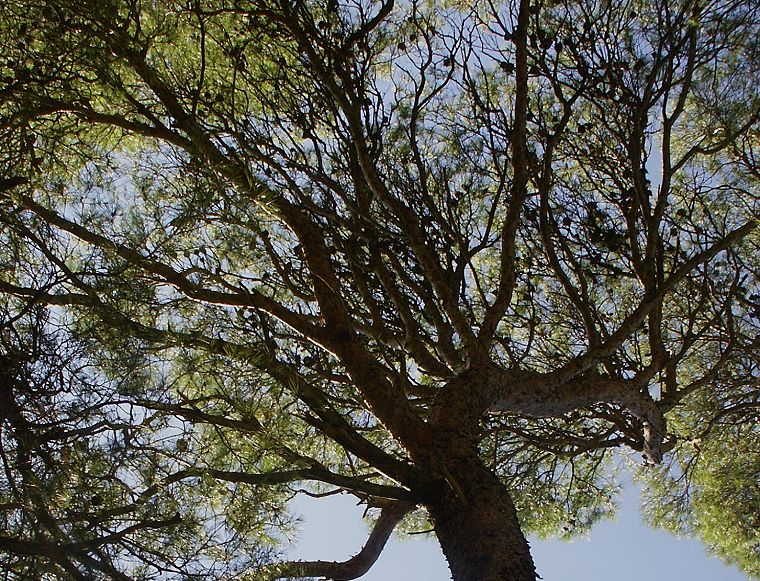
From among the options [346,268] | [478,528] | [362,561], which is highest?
[346,268]

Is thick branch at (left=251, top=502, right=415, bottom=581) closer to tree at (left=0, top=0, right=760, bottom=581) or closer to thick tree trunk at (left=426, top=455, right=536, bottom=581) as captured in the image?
tree at (left=0, top=0, right=760, bottom=581)

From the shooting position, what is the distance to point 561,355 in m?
3.26

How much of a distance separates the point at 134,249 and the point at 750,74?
95.0 inches

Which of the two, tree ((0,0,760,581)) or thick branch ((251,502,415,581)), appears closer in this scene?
tree ((0,0,760,581))

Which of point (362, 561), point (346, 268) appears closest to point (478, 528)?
point (362, 561)

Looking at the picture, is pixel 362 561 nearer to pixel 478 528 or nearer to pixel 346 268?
pixel 478 528

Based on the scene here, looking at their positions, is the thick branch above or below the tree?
below

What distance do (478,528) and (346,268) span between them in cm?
128

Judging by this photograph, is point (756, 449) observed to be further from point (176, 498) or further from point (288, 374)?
point (176, 498)

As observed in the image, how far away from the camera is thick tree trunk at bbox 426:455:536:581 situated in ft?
6.02

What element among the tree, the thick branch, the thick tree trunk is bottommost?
the thick tree trunk

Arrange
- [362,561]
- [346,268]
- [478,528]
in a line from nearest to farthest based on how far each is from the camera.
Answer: [478,528], [362,561], [346,268]

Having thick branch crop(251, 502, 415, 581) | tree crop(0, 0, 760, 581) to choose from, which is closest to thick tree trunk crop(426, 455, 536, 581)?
tree crop(0, 0, 760, 581)

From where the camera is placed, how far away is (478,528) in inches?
75.0
